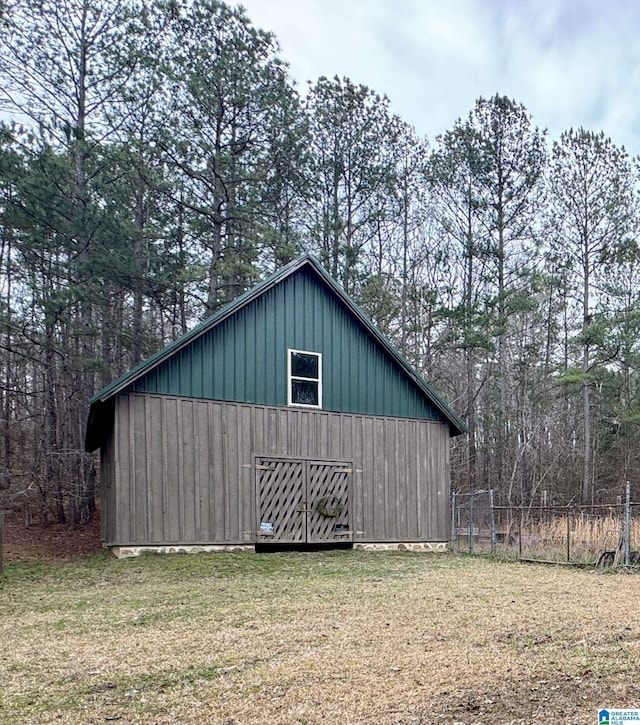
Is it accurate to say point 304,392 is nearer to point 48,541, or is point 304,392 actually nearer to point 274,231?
point 274,231

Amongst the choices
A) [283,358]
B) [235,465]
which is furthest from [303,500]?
[283,358]

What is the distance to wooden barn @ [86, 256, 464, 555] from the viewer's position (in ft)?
39.2

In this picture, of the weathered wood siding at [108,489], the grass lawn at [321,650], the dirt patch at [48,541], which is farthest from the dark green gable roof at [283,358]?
the grass lawn at [321,650]

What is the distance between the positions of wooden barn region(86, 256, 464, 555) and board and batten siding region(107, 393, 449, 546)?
21 millimetres

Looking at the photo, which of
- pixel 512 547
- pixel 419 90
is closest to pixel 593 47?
pixel 512 547

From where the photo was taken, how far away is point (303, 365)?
1366 centimetres

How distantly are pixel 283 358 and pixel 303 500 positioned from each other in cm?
281

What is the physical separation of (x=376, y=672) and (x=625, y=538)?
24.3 feet

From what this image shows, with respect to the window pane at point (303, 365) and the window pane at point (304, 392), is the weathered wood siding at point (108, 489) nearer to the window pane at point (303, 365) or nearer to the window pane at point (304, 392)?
the window pane at point (304, 392)

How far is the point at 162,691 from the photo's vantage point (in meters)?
4.23

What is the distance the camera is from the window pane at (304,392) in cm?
1352

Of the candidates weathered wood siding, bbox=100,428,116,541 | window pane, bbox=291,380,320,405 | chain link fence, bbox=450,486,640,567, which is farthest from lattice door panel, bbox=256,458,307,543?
chain link fence, bbox=450,486,640,567

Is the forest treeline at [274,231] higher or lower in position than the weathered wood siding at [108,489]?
higher

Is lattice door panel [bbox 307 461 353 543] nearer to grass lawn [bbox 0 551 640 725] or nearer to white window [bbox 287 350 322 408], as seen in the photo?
white window [bbox 287 350 322 408]
